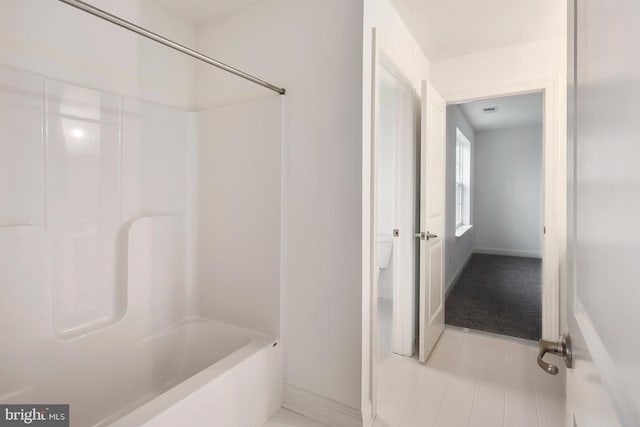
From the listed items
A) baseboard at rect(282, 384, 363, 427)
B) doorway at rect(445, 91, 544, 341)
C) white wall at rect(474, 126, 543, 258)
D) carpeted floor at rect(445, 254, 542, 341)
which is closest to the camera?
baseboard at rect(282, 384, 363, 427)

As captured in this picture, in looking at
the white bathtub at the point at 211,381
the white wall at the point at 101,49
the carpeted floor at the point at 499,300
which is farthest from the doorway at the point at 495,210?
the white wall at the point at 101,49

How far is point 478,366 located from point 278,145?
7.17 ft

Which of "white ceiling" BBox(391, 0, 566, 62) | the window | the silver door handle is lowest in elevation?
the silver door handle

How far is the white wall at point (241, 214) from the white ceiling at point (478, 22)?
1214 millimetres

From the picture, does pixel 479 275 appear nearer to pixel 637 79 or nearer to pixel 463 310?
pixel 463 310

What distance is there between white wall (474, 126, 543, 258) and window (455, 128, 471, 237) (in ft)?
2.23

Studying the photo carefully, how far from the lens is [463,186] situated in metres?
6.11

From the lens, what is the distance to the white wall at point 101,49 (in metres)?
1.58

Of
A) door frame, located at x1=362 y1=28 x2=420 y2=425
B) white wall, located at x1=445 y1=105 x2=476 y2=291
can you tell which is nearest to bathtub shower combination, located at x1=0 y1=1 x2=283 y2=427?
door frame, located at x1=362 y1=28 x2=420 y2=425

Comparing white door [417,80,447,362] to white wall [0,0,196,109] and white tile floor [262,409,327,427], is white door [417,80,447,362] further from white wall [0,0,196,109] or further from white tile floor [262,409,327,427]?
white wall [0,0,196,109]

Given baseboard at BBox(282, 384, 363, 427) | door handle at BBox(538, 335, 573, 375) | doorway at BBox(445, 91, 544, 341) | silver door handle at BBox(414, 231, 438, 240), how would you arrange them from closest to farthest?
door handle at BBox(538, 335, 573, 375) → baseboard at BBox(282, 384, 363, 427) → silver door handle at BBox(414, 231, 438, 240) → doorway at BBox(445, 91, 544, 341)

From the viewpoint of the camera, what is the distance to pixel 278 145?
201cm

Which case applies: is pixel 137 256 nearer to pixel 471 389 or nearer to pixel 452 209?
pixel 471 389

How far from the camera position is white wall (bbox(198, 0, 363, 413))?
69.6 inches
